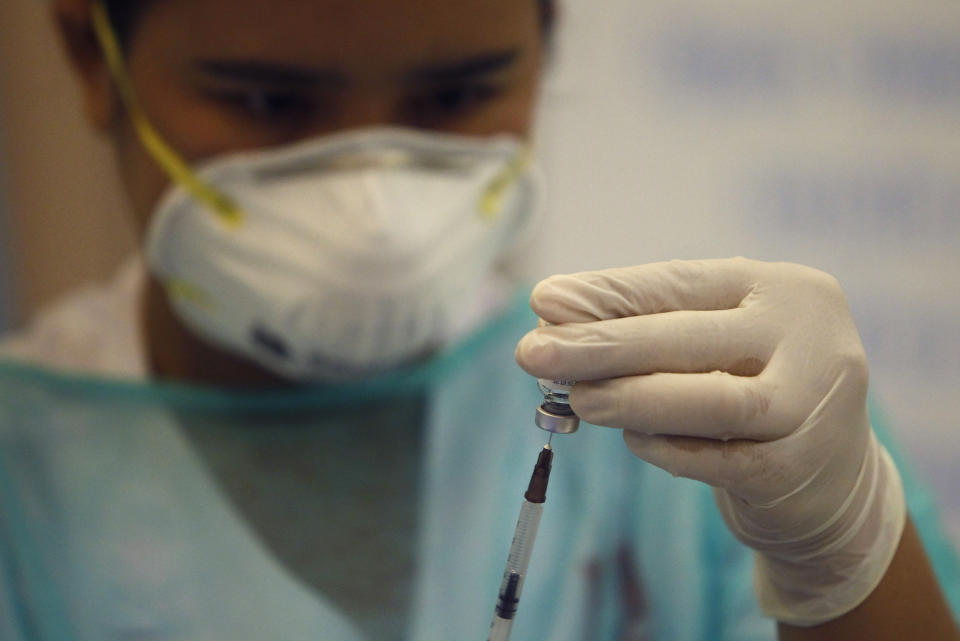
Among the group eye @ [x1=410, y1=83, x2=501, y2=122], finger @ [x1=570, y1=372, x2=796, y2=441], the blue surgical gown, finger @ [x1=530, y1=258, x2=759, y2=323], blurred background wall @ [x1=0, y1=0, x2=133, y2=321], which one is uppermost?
eye @ [x1=410, y1=83, x2=501, y2=122]

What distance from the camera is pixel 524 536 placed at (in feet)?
2.01

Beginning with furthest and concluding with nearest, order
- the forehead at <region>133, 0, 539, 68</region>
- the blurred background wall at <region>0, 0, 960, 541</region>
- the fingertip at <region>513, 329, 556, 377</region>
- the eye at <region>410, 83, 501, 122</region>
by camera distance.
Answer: the blurred background wall at <region>0, 0, 960, 541</region> < the eye at <region>410, 83, 501, 122</region> < the forehead at <region>133, 0, 539, 68</region> < the fingertip at <region>513, 329, 556, 377</region>

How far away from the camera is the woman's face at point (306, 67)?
0.88 m

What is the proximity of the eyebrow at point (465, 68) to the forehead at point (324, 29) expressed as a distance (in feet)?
0.05

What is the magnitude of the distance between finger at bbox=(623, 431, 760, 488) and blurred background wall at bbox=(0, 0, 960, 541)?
2.67 feet

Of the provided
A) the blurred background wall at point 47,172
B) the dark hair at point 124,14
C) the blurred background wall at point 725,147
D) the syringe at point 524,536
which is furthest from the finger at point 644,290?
the blurred background wall at point 47,172

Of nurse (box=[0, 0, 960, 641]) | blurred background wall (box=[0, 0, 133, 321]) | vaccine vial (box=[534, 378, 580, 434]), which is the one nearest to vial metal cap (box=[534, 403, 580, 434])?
vaccine vial (box=[534, 378, 580, 434])

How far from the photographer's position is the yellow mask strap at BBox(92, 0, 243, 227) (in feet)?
3.07

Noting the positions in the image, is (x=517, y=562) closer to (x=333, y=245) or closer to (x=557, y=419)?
(x=557, y=419)

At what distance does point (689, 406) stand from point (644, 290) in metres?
0.08

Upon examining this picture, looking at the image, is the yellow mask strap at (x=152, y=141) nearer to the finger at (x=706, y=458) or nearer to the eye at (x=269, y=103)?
the eye at (x=269, y=103)

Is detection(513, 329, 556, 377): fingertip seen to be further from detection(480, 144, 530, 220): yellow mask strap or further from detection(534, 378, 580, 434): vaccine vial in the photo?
detection(480, 144, 530, 220): yellow mask strap

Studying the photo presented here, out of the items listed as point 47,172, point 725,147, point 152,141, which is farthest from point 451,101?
point 47,172

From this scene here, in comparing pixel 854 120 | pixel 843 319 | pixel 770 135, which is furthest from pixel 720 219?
pixel 843 319
